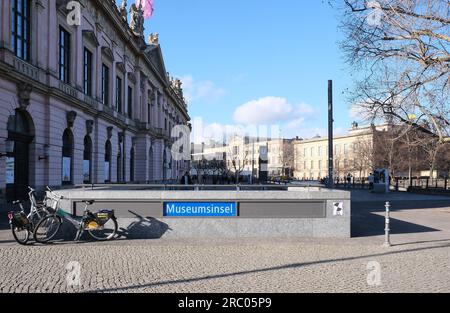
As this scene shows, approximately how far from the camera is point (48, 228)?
34.4 feet

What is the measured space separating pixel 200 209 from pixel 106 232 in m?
2.36

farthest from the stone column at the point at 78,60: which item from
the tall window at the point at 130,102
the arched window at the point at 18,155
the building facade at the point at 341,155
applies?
the building facade at the point at 341,155

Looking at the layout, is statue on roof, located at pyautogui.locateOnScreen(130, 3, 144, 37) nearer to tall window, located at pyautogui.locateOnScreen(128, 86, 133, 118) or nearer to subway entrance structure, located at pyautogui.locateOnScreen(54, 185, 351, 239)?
tall window, located at pyautogui.locateOnScreen(128, 86, 133, 118)

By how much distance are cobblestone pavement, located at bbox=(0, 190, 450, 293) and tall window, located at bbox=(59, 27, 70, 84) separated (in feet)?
68.1

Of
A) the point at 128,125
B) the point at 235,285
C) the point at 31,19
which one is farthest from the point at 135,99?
the point at 235,285

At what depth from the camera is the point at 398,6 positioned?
58.3ft

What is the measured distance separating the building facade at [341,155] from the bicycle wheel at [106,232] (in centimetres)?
6443

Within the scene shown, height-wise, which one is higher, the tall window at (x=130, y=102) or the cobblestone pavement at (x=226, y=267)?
the tall window at (x=130, y=102)

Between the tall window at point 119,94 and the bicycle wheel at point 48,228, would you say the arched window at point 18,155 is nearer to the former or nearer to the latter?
the bicycle wheel at point 48,228

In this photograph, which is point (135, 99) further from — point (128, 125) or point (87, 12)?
point (87, 12)

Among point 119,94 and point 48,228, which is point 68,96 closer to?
point 119,94

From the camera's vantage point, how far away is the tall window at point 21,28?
2291 centimetres
